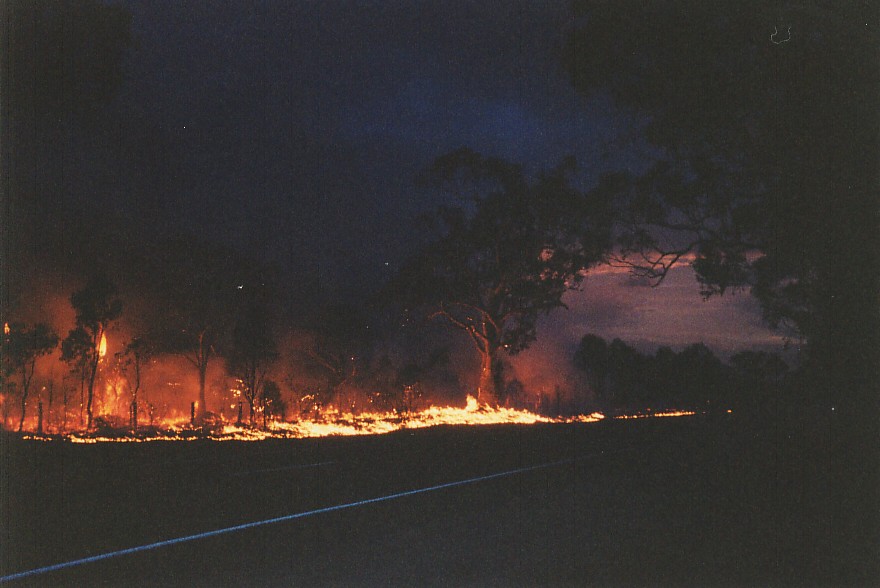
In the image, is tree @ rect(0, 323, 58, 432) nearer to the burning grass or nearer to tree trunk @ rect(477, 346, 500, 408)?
the burning grass

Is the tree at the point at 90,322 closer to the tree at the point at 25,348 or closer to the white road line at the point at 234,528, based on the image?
the tree at the point at 25,348

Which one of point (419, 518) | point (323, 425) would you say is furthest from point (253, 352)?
point (419, 518)

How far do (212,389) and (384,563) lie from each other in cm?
4397

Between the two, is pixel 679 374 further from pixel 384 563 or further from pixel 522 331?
pixel 384 563

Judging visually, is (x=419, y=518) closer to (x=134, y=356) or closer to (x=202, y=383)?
(x=134, y=356)

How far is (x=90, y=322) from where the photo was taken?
34.8 metres

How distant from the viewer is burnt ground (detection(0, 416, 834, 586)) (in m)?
7.70

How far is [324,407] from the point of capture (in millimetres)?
44219

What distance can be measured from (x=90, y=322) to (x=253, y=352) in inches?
331

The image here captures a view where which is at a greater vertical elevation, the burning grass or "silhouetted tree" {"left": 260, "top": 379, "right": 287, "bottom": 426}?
"silhouetted tree" {"left": 260, "top": 379, "right": 287, "bottom": 426}

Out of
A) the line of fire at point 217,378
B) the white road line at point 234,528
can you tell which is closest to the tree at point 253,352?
the line of fire at point 217,378

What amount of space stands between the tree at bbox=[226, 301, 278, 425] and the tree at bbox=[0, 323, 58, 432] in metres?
9.10

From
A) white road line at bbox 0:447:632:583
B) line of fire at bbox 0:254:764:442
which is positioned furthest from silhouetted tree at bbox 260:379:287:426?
white road line at bbox 0:447:632:583

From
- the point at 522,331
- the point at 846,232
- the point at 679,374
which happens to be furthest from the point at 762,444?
the point at 679,374
